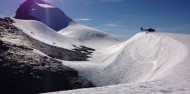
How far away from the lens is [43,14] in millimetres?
170625

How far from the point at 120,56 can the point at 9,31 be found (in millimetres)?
24808

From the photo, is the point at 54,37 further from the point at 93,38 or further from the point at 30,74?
the point at 30,74

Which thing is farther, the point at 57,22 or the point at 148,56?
the point at 57,22

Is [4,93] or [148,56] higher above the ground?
[148,56]

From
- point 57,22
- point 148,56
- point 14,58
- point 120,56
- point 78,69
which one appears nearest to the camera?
point 14,58

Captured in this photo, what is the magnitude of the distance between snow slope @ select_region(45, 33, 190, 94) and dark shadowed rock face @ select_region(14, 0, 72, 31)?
99.8 m

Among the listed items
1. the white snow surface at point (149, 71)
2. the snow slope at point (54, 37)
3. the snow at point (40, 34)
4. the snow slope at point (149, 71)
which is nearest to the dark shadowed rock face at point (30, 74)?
the white snow surface at point (149, 71)

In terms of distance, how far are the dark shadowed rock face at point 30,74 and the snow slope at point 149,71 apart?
4604 mm

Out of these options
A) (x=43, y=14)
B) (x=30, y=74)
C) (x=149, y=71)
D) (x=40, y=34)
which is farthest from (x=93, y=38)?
(x=149, y=71)

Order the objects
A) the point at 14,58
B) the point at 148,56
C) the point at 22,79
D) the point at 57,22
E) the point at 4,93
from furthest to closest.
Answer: the point at 57,22 → the point at 148,56 → the point at 14,58 → the point at 22,79 → the point at 4,93

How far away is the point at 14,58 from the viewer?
39.3 m

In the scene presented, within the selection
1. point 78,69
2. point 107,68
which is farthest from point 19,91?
point 107,68

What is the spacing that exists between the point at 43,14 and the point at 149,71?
145322 mm

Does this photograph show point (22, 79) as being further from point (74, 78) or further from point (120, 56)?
point (120, 56)
